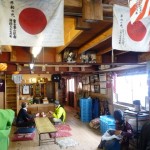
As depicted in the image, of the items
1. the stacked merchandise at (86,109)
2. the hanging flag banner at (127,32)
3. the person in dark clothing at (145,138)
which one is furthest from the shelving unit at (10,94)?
the hanging flag banner at (127,32)

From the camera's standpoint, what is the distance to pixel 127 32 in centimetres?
266

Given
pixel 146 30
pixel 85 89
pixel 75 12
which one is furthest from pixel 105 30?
pixel 85 89

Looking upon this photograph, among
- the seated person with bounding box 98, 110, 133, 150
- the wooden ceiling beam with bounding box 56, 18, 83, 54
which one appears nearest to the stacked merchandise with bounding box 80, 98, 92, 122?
the seated person with bounding box 98, 110, 133, 150

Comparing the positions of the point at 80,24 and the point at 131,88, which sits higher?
the point at 80,24

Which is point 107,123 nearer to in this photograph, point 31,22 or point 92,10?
point 92,10

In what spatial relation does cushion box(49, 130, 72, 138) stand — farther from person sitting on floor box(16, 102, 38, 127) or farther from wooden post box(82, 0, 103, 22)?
wooden post box(82, 0, 103, 22)

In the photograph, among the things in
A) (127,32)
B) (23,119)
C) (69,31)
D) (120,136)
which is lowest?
(23,119)

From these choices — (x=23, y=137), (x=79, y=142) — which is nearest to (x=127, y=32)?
(x=79, y=142)

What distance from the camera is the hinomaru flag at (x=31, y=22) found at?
2.21m

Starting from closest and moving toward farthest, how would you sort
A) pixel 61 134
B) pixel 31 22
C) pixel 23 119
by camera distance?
pixel 31 22 → pixel 61 134 → pixel 23 119

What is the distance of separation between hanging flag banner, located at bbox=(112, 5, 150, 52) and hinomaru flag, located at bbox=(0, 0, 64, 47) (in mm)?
728

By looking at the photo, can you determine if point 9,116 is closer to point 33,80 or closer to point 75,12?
point 75,12

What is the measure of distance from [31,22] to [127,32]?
4.22ft

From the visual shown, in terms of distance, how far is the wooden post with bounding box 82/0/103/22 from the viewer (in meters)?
2.32
